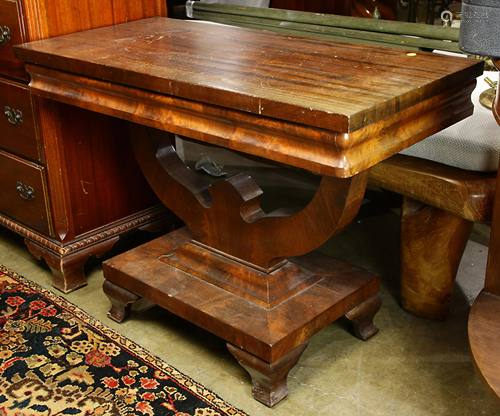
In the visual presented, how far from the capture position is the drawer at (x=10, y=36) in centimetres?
185

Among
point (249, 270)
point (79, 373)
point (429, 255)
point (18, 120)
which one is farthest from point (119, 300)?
point (429, 255)

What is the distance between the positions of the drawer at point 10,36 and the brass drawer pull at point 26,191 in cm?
38

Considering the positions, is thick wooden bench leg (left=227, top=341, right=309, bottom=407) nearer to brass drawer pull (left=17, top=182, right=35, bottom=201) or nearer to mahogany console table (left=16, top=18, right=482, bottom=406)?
mahogany console table (left=16, top=18, right=482, bottom=406)

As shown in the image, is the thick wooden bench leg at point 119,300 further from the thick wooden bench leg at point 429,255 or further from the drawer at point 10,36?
the thick wooden bench leg at point 429,255

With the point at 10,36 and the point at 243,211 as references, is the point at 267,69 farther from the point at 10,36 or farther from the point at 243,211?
the point at 10,36

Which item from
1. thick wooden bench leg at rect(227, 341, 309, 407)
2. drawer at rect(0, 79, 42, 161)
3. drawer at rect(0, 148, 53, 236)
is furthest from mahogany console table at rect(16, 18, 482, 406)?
drawer at rect(0, 148, 53, 236)

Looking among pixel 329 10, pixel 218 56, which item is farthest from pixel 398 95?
pixel 329 10

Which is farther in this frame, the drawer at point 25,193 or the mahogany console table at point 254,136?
the drawer at point 25,193

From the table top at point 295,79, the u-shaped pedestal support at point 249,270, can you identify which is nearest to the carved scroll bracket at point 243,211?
the u-shaped pedestal support at point 249,270

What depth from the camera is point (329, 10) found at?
16.2 ft

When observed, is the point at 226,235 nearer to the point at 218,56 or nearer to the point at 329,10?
the point at 218,56

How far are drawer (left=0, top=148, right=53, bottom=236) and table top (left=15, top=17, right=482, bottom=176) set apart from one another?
1.46ft

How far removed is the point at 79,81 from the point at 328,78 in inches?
26.4

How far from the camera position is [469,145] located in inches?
66.9
